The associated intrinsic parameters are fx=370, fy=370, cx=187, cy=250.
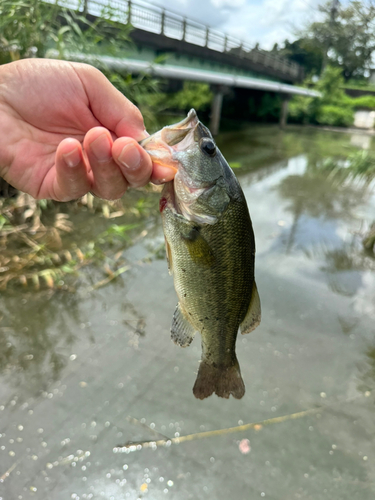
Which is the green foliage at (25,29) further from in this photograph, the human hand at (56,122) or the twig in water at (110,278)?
the human hand at (56,122)

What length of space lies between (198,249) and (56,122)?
40.0 inches

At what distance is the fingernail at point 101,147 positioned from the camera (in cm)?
144

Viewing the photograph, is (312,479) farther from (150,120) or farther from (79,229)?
(150,120)

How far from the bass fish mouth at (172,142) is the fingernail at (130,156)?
11cm

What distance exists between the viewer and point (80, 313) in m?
4.18

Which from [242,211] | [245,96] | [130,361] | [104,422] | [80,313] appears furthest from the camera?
[245,96]

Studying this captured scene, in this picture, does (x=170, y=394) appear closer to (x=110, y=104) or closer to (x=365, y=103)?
(x=110, y=104)

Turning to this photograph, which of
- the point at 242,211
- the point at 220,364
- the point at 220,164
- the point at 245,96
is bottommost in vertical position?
the point at 245,96

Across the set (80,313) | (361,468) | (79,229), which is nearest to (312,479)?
(361,468)

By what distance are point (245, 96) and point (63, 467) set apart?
31.4 meters

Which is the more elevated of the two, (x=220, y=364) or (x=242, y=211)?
(x=242, y=211)

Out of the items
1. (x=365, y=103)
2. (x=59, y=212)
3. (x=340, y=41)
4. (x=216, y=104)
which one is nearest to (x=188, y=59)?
(x=216, y=104)

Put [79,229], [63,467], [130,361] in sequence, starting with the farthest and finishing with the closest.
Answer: [79,229], [130,361], [63,467]

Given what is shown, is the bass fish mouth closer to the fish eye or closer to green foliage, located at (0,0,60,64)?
the fish eye
